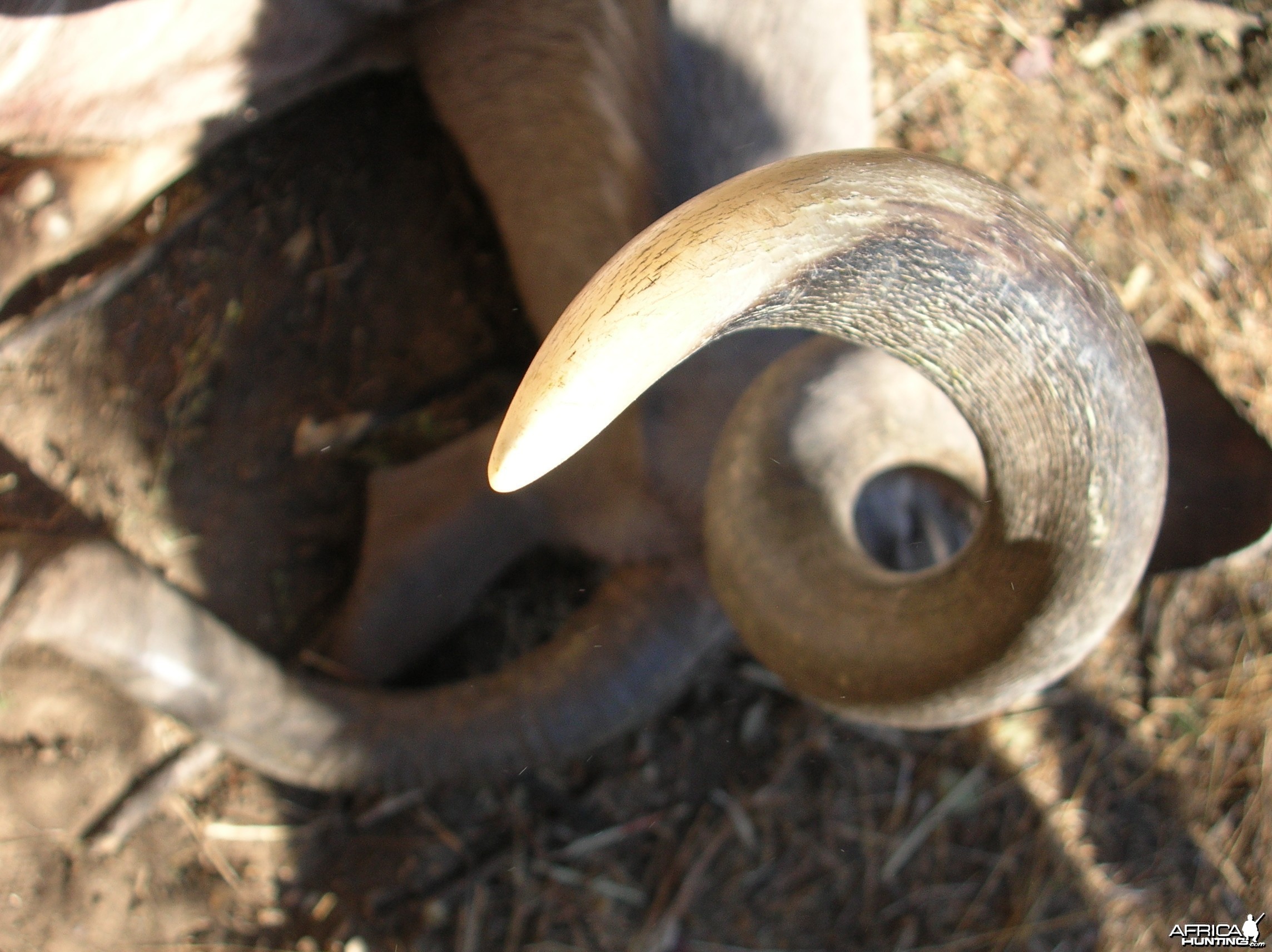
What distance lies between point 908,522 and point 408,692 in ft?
3.21

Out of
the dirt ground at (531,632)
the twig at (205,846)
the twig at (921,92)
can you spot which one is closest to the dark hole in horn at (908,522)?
the dirt ground at (531,632)

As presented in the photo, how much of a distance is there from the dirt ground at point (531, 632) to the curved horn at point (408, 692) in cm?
26

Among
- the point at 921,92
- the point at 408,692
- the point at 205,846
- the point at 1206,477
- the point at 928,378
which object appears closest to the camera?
the point at 928,378

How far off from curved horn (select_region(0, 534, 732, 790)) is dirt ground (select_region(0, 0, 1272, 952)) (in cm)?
26

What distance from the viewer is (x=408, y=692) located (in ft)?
6.23

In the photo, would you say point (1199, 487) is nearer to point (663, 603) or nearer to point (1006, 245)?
point (1006, 245)

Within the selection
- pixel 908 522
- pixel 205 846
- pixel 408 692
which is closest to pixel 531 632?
pixel 408 692

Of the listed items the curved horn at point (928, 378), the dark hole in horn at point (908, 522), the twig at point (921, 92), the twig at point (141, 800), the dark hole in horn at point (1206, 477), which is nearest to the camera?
the curved horn at point (928, 378)

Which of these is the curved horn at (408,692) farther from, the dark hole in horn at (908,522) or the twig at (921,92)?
the twig at (921,92)

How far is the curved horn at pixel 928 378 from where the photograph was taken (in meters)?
0.82

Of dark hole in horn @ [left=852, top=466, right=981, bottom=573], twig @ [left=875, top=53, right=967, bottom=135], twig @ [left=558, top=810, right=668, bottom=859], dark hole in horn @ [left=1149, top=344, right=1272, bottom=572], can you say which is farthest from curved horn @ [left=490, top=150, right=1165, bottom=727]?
twig @ [left=875, top=53, right=967, bottom=135]

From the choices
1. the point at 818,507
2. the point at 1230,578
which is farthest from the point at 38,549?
the point at 1230,578

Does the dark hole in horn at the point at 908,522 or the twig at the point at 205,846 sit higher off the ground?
the dark hole in horn at the point at 908,522

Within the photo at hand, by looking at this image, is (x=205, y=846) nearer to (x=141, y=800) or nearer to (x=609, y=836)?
(x=141, y=800)
